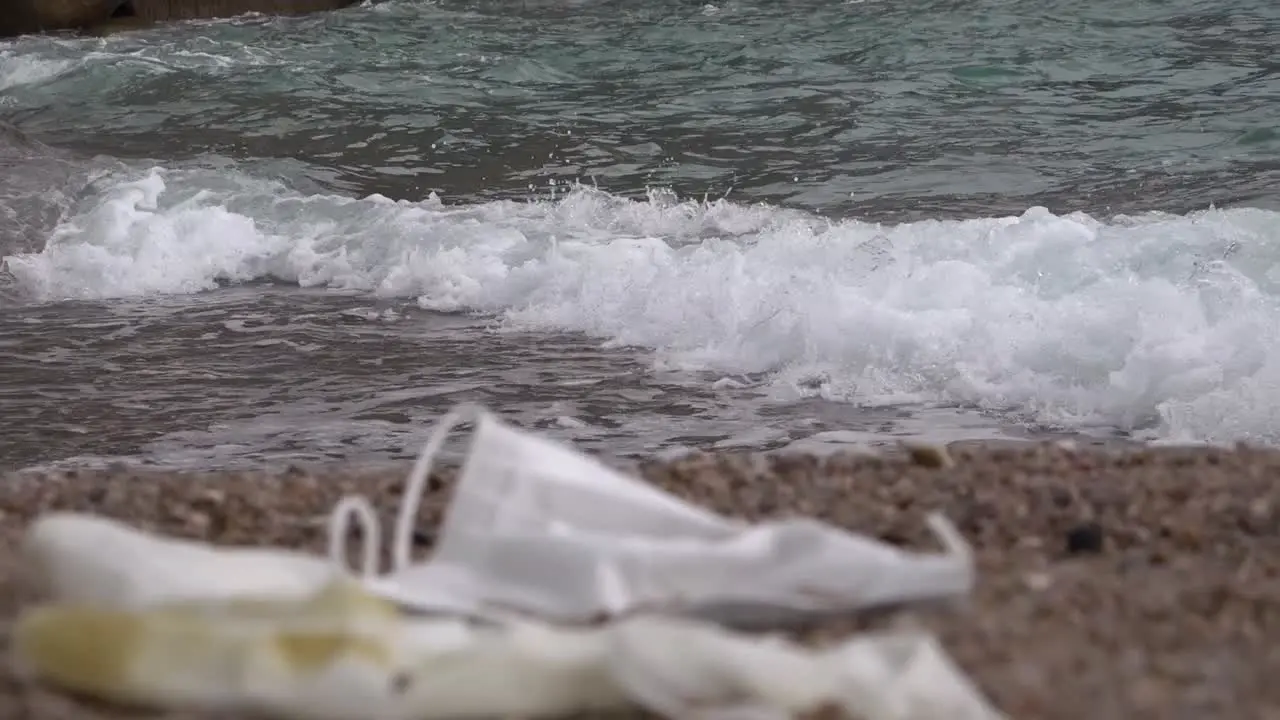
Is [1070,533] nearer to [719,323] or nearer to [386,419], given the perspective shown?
[386,419]

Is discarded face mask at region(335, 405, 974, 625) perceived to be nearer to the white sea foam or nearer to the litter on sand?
the litter on sand

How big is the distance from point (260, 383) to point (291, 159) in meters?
Result: 7.68

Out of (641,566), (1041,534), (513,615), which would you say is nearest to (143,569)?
(513,615)

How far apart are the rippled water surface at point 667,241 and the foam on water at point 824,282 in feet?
0.08

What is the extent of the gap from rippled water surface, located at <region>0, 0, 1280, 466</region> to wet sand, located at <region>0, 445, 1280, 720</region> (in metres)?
1.78

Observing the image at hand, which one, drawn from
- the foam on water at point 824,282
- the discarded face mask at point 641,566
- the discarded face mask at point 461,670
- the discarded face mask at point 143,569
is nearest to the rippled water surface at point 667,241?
the foam on water at point 824,282

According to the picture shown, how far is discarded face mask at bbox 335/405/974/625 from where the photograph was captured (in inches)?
98.1

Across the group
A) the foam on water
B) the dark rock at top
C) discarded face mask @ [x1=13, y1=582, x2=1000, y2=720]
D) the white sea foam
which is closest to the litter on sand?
discarded face mask @ [x1=13, y1=582, x2=1000, y2=720]

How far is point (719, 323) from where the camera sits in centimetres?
761

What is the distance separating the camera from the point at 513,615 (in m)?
2.52

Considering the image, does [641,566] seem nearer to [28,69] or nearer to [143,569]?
[143,569]

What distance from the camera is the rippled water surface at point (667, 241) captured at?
6406 mm

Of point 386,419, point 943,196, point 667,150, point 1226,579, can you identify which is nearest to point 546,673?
point 1226,579

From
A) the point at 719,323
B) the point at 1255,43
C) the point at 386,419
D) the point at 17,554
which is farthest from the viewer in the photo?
the point at 1255,43
